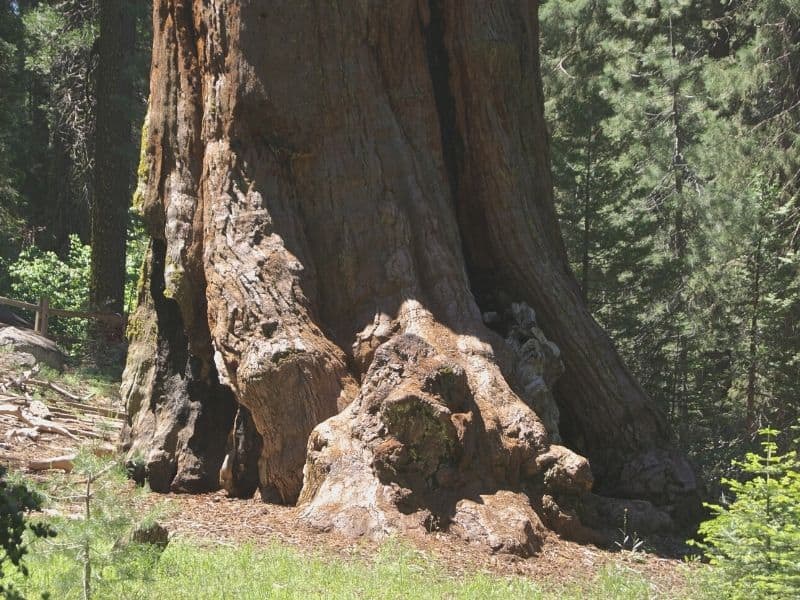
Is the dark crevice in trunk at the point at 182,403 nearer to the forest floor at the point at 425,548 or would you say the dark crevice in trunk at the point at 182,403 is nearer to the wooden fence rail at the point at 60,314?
the forest floor at the point at 425,548

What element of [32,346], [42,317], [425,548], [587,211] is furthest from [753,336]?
[42,317]

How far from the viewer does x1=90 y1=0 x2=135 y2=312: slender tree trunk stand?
1969cm

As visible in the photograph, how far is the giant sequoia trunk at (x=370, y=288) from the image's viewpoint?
25.1 ft

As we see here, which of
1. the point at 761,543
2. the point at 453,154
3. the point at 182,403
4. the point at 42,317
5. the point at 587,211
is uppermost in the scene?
the point at 587,211

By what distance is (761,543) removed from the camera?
534cm

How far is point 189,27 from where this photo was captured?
9586mm

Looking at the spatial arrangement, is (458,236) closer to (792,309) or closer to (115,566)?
(115,566)

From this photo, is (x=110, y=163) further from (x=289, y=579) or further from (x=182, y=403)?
(x=289, y=579)

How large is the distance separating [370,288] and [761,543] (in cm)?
428

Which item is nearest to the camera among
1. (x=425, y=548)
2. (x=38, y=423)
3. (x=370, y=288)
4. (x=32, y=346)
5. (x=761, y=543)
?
(x=761, y=543)

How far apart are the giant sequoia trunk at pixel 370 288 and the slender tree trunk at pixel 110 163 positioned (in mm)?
9956

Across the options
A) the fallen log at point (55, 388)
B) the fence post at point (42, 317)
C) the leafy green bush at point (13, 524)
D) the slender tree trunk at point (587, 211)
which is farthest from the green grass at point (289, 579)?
the fence post at point (42, 317)

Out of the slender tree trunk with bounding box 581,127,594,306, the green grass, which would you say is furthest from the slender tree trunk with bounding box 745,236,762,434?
the green grass

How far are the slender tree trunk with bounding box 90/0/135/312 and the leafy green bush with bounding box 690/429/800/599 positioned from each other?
1598cm
